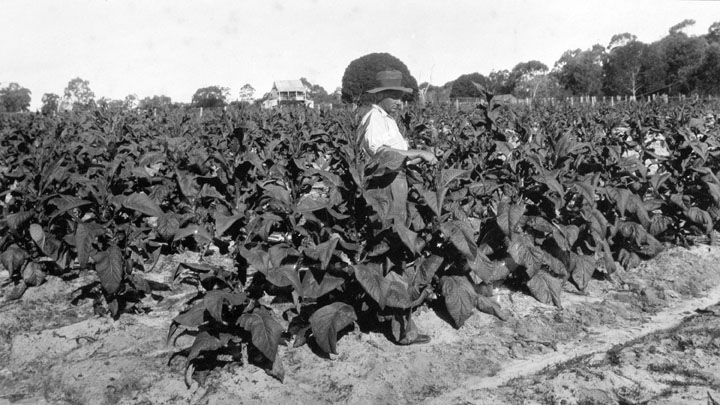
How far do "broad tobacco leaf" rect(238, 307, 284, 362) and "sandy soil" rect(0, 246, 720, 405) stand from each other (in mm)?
286

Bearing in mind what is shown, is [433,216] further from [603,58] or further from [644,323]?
[603,58]

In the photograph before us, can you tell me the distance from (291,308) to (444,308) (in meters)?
1.13

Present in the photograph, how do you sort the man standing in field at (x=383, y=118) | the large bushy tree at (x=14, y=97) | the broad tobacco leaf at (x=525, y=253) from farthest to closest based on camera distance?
the large bushy tree at (x=14, y=97) < the man standing in field at (x=383, y=118) < the broad tobacco leaf at (x=525, y=253)

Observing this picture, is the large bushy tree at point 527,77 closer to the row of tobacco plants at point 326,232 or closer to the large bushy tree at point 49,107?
the large bushy tree at point 49,107

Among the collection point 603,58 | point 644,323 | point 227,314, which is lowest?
point 644,323

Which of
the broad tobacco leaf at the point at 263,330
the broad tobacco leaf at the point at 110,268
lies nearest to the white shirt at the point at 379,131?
the broad tobacco leaf at the point at 263,330

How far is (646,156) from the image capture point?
603 cm

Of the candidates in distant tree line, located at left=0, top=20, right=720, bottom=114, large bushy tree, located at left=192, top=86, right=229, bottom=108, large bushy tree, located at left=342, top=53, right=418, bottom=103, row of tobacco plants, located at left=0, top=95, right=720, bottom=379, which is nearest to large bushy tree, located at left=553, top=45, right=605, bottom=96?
distant tree line, located at left=0, top=20, right=720, bottom=114

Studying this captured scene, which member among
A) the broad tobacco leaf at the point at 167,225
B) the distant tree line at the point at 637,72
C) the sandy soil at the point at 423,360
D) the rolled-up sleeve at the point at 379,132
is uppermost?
the distant tree line at the point at 637,72

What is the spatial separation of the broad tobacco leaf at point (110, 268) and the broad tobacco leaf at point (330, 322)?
53.6 inches

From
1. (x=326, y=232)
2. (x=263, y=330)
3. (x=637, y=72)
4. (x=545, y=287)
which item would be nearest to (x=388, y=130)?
(x=326, y=232)

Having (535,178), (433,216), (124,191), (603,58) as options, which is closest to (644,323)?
(535,178)

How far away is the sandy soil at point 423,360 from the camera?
3172mm

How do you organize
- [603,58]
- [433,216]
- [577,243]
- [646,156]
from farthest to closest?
[603,58] → [646,156] → [577,243] → [433,216]
